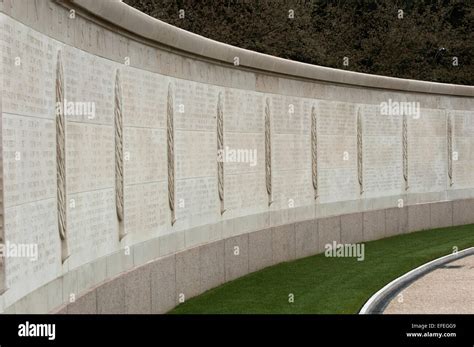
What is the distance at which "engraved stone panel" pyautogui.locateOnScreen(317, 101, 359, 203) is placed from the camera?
752 inches

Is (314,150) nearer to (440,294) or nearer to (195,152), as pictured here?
(195,152)

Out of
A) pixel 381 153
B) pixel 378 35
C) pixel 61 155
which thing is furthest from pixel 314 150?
pixel 378 35

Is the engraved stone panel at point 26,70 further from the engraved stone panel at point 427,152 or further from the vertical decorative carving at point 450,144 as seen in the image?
the vertical decorative carving at point 450,144

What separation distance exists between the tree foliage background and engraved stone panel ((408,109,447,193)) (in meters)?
9.33

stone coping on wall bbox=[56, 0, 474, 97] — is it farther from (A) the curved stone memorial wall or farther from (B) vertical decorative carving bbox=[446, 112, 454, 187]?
(B) vertical decorative carving bbox=[446, 112, 454, 187]

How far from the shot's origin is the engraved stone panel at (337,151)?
19.1 m

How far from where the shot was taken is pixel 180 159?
42.5ft

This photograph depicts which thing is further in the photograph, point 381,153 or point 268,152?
point 381,153

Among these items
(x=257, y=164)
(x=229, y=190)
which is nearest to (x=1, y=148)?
(x=229, y=190)

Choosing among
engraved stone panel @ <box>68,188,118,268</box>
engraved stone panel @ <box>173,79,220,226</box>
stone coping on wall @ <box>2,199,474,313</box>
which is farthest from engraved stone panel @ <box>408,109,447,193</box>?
engraved stone panel @ <box>68,188,118,268</box>

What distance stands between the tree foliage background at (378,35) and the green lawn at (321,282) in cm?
1406

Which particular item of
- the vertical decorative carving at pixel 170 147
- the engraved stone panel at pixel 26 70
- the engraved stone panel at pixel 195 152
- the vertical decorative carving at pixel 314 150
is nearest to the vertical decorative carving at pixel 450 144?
the vertical decorative carving at pixel 314 150

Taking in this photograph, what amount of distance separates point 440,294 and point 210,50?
451 centimetres

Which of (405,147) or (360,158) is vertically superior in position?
(405,147)
